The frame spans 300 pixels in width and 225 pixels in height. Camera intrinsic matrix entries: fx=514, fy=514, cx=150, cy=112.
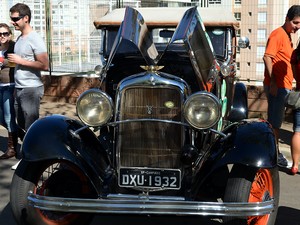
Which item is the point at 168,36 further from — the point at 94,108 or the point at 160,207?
the point at 160,207

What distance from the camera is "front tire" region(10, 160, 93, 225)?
3721 millimetres

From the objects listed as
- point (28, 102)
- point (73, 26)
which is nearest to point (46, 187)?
point (28, 102)

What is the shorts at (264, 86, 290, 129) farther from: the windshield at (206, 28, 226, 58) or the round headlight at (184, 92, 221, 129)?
the round headlight at (184, 92, 221, 129)

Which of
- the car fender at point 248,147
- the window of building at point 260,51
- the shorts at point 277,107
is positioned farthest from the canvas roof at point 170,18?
the window of building at point 260,51

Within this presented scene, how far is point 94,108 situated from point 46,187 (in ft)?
2.42

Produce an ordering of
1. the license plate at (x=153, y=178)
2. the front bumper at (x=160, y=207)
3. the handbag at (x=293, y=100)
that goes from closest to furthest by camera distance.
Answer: the front bumper at (x=160, y=207) → the license plate at (x=153, y=178) → the handbag at (x=293, y=100)

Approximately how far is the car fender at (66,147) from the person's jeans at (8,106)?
7.34ft

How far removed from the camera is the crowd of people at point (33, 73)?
536 cm

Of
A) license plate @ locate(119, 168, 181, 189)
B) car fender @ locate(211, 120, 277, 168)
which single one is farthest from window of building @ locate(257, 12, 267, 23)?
license plate @ locate(119, 168, 181, 189)

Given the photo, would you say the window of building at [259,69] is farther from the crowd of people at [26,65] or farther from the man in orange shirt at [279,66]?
the crowd of people at [26,65]

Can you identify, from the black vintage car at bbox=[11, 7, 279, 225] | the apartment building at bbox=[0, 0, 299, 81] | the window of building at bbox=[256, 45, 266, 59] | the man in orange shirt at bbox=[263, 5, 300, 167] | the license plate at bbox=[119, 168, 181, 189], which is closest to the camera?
the black vintage car at bbox=[11, 7, 279, 225]

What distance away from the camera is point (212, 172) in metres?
3.51

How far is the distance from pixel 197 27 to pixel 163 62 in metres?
0.52

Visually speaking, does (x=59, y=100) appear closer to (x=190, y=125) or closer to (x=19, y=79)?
(x=19, y=79)
